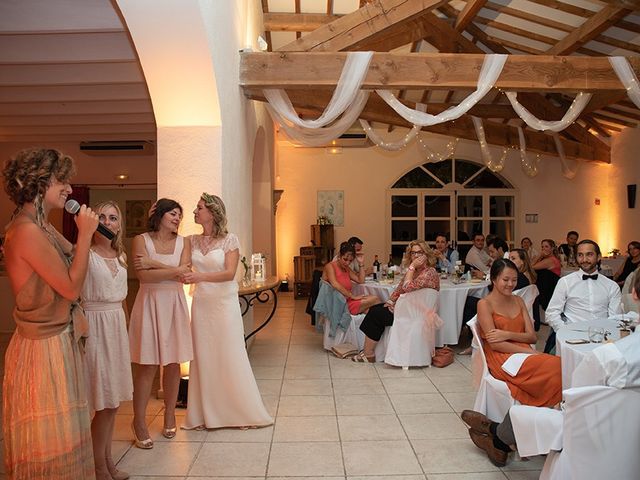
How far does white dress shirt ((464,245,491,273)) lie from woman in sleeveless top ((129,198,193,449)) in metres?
5.65

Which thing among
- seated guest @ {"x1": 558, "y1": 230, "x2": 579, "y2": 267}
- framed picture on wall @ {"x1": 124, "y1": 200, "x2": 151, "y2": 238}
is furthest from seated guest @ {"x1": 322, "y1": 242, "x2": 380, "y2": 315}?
framed picture on wall @ {"x1": 124, "y1": 200, "x2": 151, "y2": 238}

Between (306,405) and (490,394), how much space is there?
5.02ft

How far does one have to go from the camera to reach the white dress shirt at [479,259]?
326 inches

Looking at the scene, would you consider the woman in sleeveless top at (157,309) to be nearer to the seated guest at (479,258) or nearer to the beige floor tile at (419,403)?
the beige floor tile at (419,403)

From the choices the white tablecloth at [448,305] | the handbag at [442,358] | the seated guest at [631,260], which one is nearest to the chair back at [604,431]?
the handbag at [442,358]

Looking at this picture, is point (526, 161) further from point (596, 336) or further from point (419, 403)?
point (596, 336)

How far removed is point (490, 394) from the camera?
3.44 metres

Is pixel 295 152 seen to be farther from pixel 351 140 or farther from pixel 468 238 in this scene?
pixel 468 238

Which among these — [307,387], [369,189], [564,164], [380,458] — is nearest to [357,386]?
[307,387]

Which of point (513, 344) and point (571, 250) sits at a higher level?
point (571, 250)

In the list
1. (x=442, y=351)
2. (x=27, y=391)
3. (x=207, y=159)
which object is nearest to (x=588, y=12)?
(x=442, y=351)

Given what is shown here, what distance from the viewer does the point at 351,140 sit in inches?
482

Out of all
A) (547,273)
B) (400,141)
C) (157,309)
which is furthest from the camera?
(400,141)

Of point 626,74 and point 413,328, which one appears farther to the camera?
point 626,74
